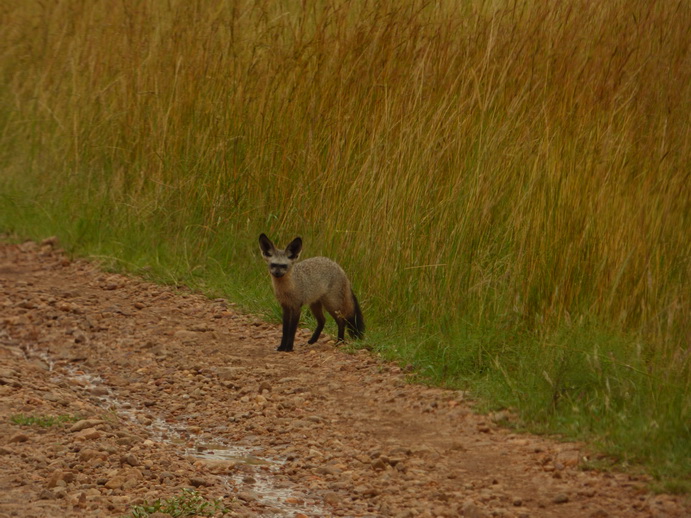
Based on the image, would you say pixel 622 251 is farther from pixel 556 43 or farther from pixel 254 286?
pixel 254 286

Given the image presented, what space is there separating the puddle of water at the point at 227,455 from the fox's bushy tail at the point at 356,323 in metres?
1.67

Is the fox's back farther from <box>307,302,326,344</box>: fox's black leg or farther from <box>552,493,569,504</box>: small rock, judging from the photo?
<box>552,493,569,504</box>: small rock

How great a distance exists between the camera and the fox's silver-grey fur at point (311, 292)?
22.0 ft

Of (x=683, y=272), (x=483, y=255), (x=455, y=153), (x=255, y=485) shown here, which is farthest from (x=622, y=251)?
(x=255, y=485)

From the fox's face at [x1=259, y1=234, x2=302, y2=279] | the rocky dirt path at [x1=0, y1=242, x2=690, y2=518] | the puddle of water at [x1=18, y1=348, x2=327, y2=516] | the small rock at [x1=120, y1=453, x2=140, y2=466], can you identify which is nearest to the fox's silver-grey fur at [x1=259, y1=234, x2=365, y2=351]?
the fox's face at [x1=259, y1=234, x2=302, y2=279]

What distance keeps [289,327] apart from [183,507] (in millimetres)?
2837

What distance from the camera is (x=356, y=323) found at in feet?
22.1

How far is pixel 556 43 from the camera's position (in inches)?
275

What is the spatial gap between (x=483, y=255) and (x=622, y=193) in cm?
94

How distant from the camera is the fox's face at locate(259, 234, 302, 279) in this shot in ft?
22.2

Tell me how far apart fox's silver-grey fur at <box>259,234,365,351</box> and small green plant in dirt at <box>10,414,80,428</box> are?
6.57 ft

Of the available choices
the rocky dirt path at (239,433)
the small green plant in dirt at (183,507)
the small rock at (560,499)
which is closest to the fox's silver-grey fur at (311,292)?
the rocky dirt path at (239,433)

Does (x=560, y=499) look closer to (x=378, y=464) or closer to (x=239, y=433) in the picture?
(x=378, y=464)

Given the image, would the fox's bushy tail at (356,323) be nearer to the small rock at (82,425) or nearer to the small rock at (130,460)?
the small rock at (82,425)
